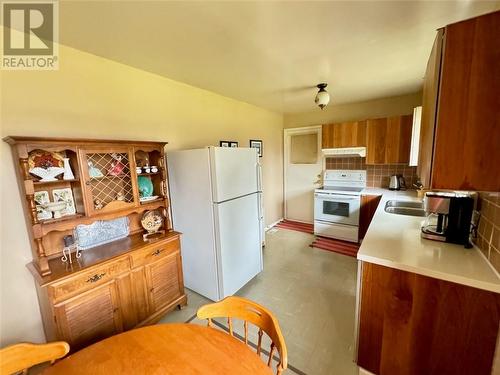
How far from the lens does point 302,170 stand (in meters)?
4.52

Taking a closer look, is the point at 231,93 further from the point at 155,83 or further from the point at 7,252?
the point at 7,252

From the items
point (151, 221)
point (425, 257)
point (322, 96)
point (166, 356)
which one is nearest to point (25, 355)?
point (166, 356)

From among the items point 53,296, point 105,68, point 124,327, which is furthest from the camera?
point 105,68

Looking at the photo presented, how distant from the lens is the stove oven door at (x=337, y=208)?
3430 mm

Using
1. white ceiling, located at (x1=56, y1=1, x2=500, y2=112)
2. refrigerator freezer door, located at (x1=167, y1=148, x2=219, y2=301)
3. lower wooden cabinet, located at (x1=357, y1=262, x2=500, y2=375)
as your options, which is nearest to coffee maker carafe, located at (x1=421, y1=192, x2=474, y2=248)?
lower wooden cabinet, located at (x1=357, y1=262, x2=500, y2=375)

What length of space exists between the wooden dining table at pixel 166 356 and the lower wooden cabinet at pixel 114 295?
0.70 m

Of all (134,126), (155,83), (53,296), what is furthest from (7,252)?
(155,83)

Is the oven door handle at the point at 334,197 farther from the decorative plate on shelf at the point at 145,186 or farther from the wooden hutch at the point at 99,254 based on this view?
the decorative plate on shelf at the point at 145,186

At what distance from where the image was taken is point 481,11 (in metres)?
1.38

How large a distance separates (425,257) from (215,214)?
1624 mm

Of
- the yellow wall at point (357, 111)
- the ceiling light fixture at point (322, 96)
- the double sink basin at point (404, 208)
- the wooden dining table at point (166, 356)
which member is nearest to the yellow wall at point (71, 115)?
the wooden dining table at point (166, 356)

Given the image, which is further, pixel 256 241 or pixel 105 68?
pixel 256 241

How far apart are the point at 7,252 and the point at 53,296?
0.49m

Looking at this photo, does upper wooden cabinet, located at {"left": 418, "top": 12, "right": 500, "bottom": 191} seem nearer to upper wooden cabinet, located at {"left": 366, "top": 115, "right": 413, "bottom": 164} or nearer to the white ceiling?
the white ceiling
